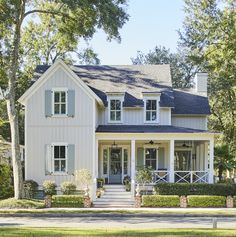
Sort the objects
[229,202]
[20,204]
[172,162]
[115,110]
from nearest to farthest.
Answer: [20,204] → [229,202] → [172,162] → [115,110]

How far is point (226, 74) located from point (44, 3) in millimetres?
16919

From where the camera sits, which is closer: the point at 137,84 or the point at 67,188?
the point at 67,188

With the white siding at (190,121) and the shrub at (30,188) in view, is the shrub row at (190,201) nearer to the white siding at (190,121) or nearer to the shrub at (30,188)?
the shrub at (30,188)

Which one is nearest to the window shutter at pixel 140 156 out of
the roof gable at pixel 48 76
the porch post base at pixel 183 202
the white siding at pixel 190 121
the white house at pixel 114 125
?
the white house at pixel 114 125

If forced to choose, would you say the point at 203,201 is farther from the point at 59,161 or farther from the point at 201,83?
the point at 201,83

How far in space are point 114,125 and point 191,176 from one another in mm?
5983

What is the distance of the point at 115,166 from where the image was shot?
1303 inches

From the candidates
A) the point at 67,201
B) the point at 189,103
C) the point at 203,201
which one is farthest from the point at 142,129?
the point at 67,201

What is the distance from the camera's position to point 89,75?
114 feet

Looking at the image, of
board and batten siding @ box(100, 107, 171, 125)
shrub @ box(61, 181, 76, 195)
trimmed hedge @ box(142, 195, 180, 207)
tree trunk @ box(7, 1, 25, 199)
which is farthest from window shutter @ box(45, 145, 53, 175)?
trimmed hedge @ box(142, 195, 180, 207)

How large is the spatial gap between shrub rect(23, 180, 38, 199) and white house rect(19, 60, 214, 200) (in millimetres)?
612

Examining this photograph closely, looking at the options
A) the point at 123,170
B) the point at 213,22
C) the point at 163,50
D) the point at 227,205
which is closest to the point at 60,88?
the point at 123,170

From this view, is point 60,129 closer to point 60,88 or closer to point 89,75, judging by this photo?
point 60,88

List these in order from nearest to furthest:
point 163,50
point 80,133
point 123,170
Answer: point 80,133
point 123,170
point 163,50
